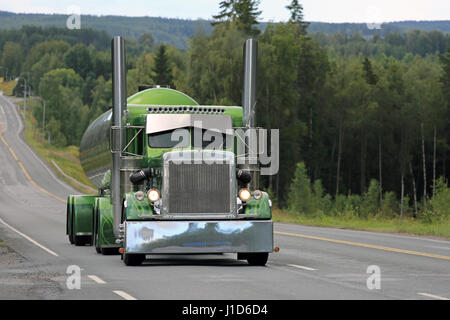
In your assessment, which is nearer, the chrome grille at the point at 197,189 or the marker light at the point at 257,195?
the chrome grille at the point at 197,189

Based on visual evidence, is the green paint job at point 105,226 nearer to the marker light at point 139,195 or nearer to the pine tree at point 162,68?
the marker light at point 139,195

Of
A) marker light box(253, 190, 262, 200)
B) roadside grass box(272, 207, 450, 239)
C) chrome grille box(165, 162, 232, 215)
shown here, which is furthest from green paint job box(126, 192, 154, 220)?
roadside grass box(272, 207, 450, 239)

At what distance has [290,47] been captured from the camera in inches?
3782

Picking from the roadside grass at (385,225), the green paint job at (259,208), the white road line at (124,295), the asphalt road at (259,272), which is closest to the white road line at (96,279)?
the asphalt road at (259,272)

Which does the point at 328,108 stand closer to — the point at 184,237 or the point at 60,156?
the point at 60,156

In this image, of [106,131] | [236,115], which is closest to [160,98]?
[106,131]

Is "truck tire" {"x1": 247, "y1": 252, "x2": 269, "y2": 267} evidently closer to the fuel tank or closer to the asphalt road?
the asphalt road

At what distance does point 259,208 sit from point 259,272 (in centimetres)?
168

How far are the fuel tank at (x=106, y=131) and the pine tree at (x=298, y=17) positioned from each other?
320 feet

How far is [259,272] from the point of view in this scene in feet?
53.4

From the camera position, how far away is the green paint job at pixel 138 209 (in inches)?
678
